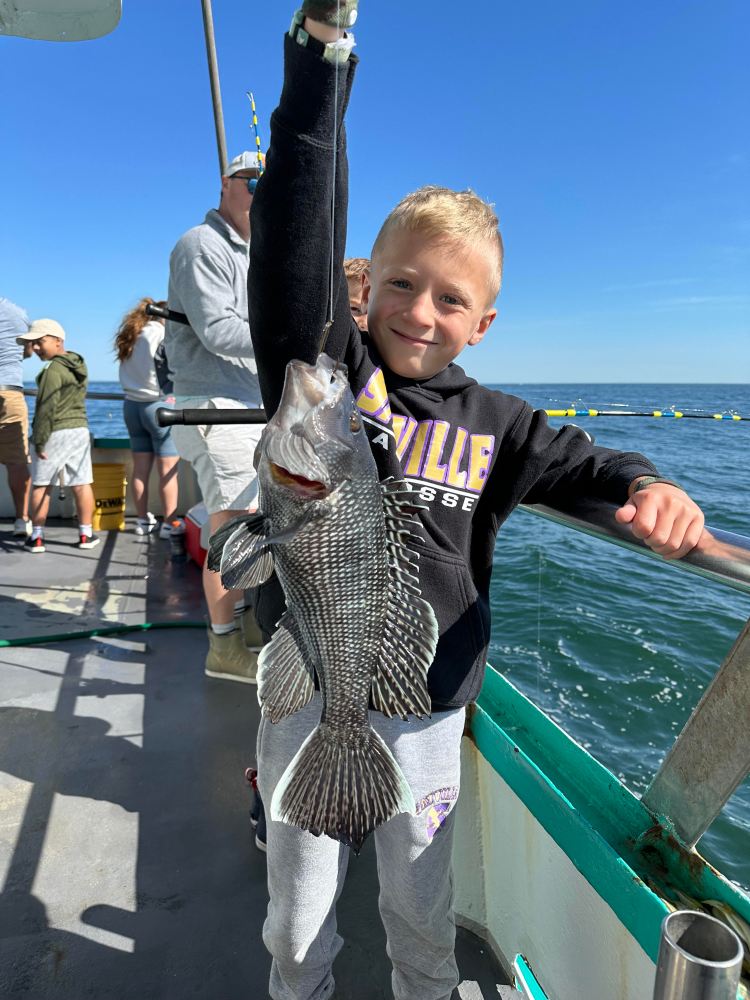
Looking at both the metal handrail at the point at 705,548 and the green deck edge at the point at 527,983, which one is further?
the green deck edge at the point at 527,983

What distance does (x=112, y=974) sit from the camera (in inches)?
82.6

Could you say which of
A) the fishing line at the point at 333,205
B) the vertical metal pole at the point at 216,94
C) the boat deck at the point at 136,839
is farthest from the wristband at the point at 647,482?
the vertical metal pole at the point at 216,94

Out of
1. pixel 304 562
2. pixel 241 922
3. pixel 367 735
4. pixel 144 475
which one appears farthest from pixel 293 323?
pixel 144 475

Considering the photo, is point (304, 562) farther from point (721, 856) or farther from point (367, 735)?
point (721, 856)

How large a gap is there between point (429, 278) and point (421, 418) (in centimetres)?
38

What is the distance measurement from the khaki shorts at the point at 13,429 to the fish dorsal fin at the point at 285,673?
6229mm

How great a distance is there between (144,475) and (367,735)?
5.71 meters

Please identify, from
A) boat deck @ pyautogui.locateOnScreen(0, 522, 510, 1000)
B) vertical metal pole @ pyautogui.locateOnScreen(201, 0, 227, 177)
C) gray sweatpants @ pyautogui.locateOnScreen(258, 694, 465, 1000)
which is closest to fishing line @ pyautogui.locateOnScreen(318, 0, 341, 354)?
gray sweatpants @ pyautogui.locateOnScreen(258, 694, 465, 1000)

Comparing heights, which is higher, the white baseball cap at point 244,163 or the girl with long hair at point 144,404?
the white baseball cap at point 244,163

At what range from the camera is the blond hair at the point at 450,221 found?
1.74 m

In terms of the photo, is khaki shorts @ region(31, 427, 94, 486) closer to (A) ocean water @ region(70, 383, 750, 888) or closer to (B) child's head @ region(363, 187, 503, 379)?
(A) ocean water @ region(70, 383, 750, 888)

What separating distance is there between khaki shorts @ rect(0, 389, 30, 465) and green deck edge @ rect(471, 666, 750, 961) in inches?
242

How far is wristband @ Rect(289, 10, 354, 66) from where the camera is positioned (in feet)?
4.25

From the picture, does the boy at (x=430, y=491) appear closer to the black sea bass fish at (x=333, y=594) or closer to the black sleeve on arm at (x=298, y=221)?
the black sleeve on arm at (x=298, y=221)
